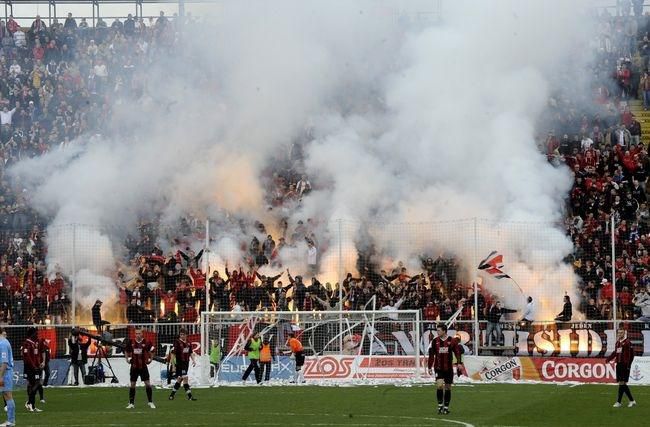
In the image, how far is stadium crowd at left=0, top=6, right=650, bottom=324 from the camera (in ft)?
112

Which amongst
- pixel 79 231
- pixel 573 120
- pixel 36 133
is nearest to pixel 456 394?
pixel 79 231

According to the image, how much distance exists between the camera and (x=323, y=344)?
33375 mm

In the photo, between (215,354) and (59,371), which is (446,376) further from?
(59,371)

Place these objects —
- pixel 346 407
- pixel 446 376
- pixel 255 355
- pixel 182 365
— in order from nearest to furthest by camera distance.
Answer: pixel 446 376, pixel 346 407, pixel 182 365, pixel 255 355

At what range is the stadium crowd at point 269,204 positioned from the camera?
3419 cm

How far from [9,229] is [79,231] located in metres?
3.29

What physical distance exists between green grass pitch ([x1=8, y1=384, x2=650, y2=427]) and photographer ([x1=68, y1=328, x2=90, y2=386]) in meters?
1.52

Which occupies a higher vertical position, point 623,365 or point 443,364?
point 443,364

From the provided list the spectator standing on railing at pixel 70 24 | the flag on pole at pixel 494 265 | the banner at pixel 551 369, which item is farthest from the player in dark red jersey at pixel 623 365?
the spectator standing on railing at pixel 70 24

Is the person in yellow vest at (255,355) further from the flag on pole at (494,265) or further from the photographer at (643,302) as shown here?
the photographer at (643,302)

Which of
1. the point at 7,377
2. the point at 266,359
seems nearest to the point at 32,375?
Result: the point at 7,377

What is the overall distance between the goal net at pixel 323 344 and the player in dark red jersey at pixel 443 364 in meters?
8.65

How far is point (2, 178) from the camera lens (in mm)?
42531

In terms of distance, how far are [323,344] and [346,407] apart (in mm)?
8347
